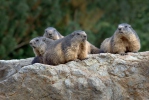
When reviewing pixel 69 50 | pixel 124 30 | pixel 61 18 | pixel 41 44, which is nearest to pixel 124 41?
pixel 124 30

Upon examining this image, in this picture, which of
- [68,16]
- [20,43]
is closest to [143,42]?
[68,16]

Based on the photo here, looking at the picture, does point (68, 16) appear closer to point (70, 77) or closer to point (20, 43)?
point (20, 43)

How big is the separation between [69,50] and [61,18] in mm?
20454

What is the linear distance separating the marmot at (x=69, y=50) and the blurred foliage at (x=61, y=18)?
1372 cm

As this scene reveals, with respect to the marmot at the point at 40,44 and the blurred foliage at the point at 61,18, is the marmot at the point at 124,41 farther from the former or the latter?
the blurred foliage at the point at 61,18

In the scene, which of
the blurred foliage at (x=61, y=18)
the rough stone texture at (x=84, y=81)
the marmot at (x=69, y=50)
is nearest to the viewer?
the rough stone texture at (x=84, y=81)

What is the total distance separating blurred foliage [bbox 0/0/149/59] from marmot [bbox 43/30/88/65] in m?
13.7

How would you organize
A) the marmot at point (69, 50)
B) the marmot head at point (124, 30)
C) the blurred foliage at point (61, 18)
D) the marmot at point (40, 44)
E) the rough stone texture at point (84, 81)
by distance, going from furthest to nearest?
the blurred foliage at point (61, 18), the marmot at point (40, 44), the marmot head at point (124, 30), the marmot at point (69, 50), the rough stone texture at point (84, 81)

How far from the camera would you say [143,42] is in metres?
33.2

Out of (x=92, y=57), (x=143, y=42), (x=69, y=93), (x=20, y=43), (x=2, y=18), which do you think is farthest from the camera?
(x=143, y=42)

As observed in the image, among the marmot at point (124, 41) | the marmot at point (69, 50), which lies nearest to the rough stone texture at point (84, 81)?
the marmot at point (69, 50)

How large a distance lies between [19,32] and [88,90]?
54.9ft

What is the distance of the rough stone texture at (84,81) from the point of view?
11922 mm

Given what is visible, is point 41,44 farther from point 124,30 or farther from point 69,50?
point 124,30
